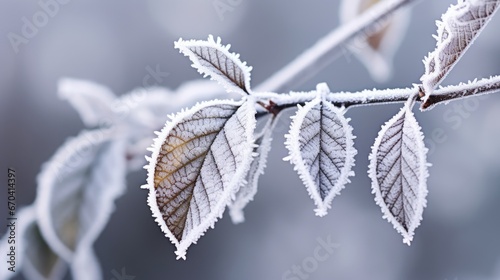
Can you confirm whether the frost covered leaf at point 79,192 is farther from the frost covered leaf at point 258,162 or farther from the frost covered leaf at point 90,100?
the frost covered leaf at point 258,162

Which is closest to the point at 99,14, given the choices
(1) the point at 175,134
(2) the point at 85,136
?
(2) the point at 85,136

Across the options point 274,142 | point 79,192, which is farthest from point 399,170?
point 274,142

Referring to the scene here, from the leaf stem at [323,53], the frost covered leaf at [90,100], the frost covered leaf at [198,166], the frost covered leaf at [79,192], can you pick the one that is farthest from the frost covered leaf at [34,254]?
the frost covered leaf at [198,166]

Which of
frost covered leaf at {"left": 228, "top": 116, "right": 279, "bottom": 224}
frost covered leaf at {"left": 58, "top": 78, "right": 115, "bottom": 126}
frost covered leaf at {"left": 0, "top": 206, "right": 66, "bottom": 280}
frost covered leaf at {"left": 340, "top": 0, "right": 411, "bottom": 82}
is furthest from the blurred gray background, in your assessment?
frost covered leaf at {"left": 228, "top": 116, "right": 279, "bottom": 224}

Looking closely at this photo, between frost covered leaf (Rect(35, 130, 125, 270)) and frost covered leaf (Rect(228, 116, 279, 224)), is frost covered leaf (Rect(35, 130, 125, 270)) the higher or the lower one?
the higher one

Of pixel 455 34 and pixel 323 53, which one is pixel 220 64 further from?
pixel 323 53

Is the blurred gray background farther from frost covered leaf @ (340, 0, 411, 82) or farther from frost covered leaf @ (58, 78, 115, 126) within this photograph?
frost covered leaf @ (58, 78, 115, 126)
